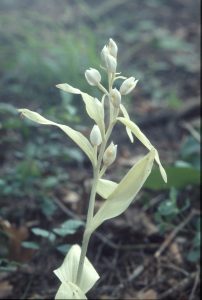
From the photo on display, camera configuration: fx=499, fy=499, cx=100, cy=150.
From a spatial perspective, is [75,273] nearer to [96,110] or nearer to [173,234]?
[96,110]

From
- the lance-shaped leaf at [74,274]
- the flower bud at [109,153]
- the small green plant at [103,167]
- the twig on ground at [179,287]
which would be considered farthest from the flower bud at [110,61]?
the twig on ground at [179,287]

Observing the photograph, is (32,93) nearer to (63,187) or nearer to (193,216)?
(63,187)

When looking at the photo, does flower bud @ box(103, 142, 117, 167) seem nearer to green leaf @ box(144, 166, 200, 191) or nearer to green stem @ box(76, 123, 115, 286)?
green stem @ box(76, 123, 115, 286)

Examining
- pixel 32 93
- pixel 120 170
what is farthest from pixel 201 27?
pixel 120 170

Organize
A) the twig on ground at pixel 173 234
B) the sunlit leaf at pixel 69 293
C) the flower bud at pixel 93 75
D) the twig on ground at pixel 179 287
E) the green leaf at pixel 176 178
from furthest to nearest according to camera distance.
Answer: the green leaf at pixel 176 178, the twig on ground at pixel 173 234, the twig on ground at pixel 179 287, the flower bud at pixel 93 75, the sunlit leaf at pixel 69 293

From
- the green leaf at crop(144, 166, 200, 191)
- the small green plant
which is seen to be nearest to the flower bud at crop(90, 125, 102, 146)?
the small green plant

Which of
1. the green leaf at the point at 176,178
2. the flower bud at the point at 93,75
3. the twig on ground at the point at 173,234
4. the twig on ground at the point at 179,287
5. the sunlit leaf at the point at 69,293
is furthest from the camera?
the green leaf at the point at 176,178

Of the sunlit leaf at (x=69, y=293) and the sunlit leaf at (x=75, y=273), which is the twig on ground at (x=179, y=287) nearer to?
the sunlit leaf at (x=75, y=273)
